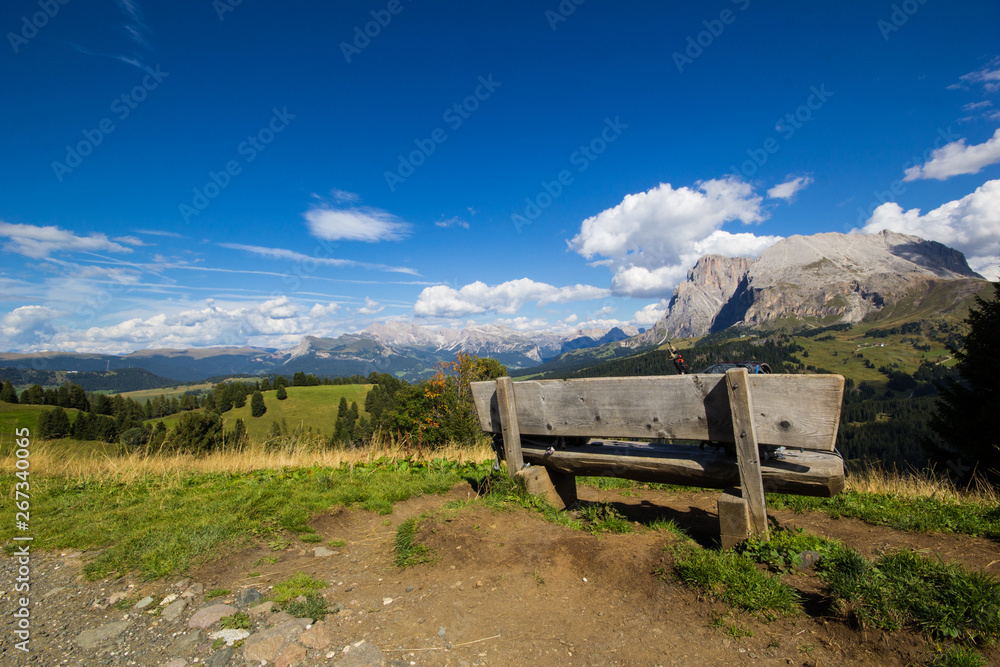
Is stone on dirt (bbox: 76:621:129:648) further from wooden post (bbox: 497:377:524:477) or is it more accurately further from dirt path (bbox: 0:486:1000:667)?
wooden post (bbox: 497:377:524:477)

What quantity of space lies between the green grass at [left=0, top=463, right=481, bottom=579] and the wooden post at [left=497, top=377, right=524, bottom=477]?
5.66 feet

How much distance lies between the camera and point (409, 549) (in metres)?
4.54

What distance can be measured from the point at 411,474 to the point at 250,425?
11012 centimetres

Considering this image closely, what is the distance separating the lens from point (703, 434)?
4238mm

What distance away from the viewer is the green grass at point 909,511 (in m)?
4.73

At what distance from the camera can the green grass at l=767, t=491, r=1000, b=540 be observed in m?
4.73

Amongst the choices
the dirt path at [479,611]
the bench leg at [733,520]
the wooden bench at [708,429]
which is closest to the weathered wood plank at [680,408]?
the wooden bench at [708,429]

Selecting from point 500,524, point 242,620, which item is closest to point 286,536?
point 242,620

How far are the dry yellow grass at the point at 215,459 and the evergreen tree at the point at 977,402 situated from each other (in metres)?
22.7

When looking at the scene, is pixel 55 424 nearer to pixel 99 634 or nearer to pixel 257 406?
pixel 257 406

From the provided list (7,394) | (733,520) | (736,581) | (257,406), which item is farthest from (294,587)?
(7,394)

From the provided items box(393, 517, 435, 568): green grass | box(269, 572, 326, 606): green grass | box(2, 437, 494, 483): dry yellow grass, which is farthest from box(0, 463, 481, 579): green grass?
box(393, 517, 435, 568): green grass

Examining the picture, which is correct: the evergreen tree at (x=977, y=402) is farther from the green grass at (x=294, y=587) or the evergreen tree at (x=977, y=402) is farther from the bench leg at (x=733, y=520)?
the green grass at (x=294, y=587)

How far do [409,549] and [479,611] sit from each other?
1309mm
